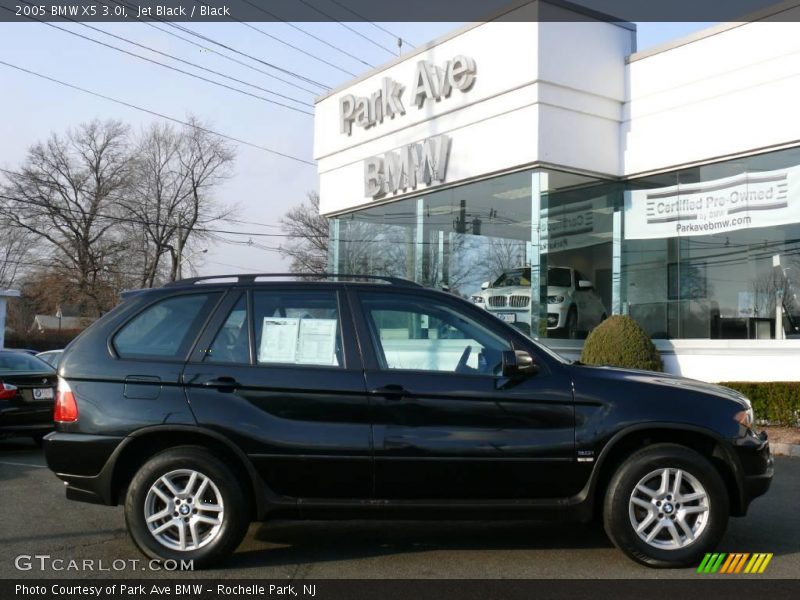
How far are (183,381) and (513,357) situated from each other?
6.91ft

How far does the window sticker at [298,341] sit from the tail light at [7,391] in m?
6.88

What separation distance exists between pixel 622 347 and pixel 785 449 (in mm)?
3726

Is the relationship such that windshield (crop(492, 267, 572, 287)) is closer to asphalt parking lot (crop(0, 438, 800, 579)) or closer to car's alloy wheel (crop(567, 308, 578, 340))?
car's alloy wheel (crop(567, 308, 578, 340))

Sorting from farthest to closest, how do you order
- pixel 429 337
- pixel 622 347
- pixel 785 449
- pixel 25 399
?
pixel 622 347 → pixel 25 399 → pixel 785 449 → pixel 429 337

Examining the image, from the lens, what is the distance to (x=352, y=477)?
5.23 m

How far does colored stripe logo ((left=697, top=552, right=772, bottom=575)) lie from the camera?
5.28 metres

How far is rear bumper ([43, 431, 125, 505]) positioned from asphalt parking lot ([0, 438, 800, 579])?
1.64ft

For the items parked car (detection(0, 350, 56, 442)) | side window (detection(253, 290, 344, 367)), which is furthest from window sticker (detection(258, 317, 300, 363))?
parked car (detection(0, 350, 56, 442))

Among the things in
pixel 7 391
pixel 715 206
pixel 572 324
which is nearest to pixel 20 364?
pixel 7 391

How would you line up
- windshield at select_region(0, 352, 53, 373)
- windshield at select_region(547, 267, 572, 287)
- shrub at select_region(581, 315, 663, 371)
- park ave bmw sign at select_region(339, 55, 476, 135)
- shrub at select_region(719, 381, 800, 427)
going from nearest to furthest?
windshield at select_region(0, 352, 53, 373), shrub at select_region(719, 381, 800, 427), shrub at select_region(581, 315, 663, 371), windshield at select_region(547, 267, 572, 287), park ave bmw sign at select_region(339, 55, 476, 135)

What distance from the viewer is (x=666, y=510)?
17.3ft

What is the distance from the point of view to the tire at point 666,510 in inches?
206
